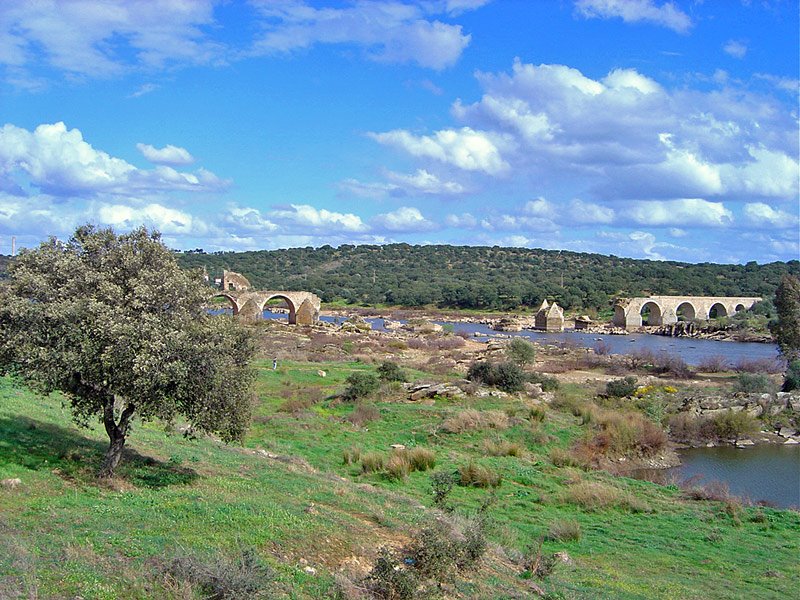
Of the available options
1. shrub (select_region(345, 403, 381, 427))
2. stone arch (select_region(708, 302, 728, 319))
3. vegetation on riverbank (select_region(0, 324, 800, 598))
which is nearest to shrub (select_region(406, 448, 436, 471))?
vegetation on riverbank (select_region(0, 324, 800, 598))

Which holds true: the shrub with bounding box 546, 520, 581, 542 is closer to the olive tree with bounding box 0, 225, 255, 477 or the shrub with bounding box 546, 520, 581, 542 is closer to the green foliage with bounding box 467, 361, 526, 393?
the olive tree with bounding box 0, 225, 255, 477

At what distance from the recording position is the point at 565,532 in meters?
13.5

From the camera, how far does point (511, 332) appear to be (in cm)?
7906

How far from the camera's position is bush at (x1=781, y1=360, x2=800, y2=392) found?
3369 centimetres

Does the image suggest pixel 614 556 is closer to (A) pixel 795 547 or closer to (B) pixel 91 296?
(A) pixel 795 547

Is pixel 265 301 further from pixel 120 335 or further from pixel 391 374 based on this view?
pixel 120 335

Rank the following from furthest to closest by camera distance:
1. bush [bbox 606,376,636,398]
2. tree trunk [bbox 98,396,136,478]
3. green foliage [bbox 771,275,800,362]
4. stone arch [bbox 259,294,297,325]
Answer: stone arch [bbox 259,294,297,325], green foliage [bbox 771,275,800,362], bush [bbox 606,376,636,398], tree trunk [bbox 98,396,136,478]

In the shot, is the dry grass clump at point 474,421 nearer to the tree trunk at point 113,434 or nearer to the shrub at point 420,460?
the shrub at point 420,460

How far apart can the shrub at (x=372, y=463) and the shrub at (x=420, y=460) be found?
0.81 meters

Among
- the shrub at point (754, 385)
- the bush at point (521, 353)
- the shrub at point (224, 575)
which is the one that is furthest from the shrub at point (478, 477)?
the bush at point (521, 353)

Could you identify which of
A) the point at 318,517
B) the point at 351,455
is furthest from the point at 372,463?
the point at 318,517

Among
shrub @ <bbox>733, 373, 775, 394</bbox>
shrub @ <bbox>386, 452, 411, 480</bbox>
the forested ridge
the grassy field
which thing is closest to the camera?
the grassy field

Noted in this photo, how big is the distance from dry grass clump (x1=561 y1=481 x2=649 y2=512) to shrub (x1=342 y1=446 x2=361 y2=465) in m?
5.69

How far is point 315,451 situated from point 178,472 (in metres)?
7.31
